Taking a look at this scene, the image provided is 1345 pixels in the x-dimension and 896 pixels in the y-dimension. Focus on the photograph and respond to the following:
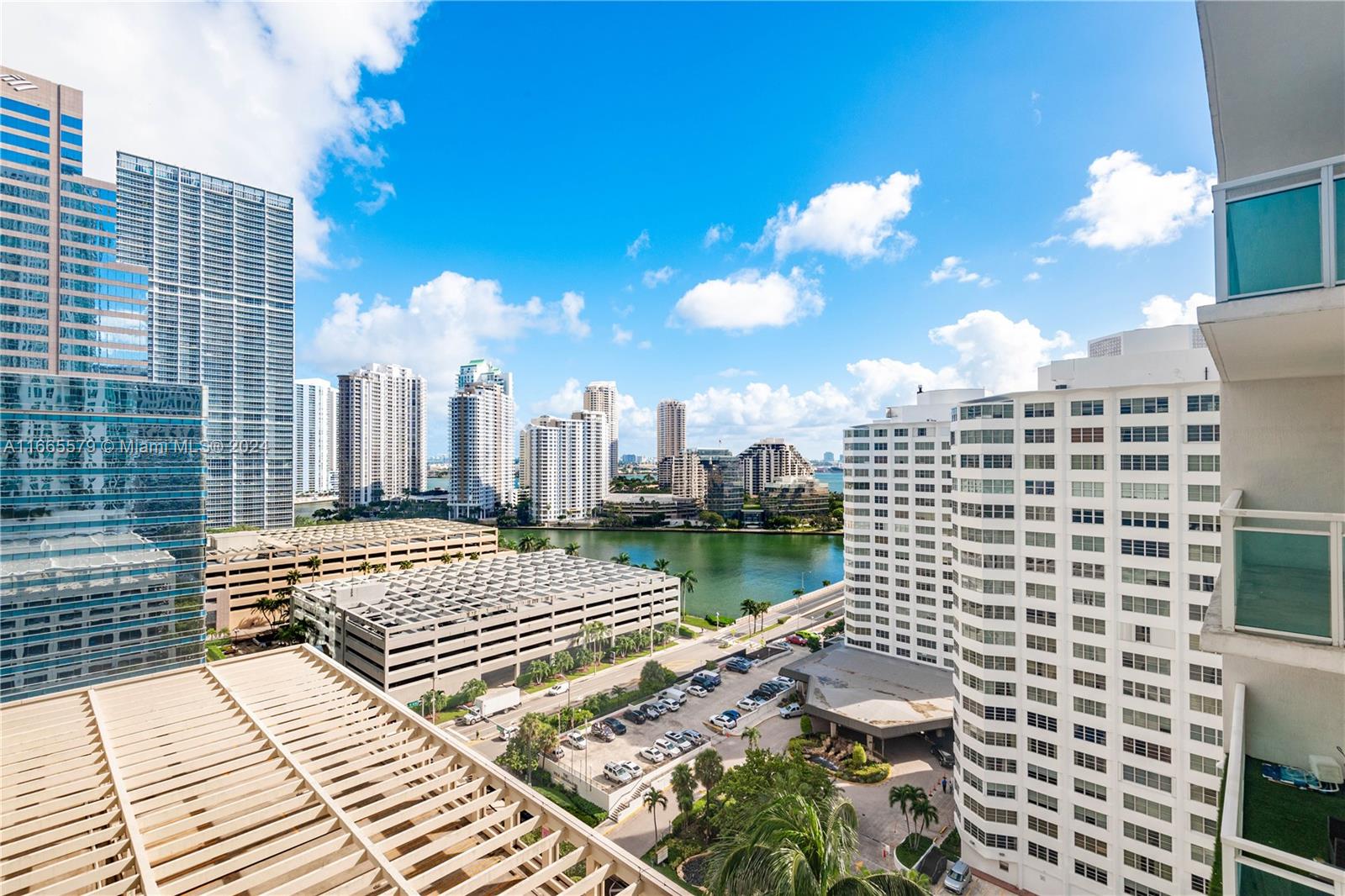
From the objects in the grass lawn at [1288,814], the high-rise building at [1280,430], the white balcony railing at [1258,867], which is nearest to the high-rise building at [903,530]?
the high-rise building at [1280,430]

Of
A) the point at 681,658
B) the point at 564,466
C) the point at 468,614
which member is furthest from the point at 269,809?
the point at 564,466

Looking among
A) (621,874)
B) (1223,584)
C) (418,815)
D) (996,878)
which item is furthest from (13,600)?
(996,878)

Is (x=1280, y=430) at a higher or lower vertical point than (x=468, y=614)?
higher

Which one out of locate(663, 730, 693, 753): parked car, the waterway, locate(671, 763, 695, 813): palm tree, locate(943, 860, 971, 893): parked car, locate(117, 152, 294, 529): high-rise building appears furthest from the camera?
locate(117, 152, 294, 529): high-rise building

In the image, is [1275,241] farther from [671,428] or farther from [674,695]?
[671,428]

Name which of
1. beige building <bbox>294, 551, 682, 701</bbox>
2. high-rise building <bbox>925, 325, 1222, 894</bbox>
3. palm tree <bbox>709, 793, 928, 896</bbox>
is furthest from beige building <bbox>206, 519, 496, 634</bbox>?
high-rise building <bbox>925, 325, 1222, 894</bbox>

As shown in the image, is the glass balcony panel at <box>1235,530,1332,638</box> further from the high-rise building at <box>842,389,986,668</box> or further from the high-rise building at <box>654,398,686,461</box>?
the high-rise building at <box>654,398,686,461</box>

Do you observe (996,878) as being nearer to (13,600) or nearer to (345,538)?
(13,600)
